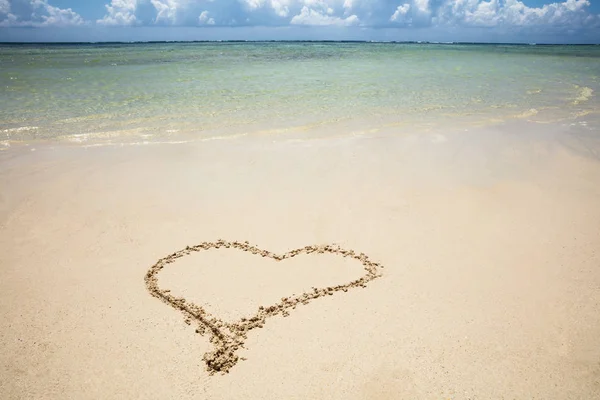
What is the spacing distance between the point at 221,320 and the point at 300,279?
35.0 inches

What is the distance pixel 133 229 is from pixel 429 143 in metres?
5.87

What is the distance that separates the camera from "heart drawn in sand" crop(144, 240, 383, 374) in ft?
9.98

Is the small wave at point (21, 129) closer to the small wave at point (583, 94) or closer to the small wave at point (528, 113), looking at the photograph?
the small wave at point (528, 113)

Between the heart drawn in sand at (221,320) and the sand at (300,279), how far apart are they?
0.07 ft

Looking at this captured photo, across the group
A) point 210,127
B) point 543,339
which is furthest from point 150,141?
point 543,339

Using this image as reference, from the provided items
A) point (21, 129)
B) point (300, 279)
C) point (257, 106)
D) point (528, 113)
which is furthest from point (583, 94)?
point (21, 129)

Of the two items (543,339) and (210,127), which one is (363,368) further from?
(210,127)

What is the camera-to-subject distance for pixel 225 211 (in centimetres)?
512

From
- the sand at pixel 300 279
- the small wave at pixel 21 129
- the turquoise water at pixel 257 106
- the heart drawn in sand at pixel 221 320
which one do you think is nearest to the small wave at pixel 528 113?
the turquoise water at pixel 257 106

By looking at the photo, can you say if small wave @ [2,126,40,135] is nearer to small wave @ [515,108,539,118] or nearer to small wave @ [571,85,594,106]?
small wave @ [515,108,539,118]

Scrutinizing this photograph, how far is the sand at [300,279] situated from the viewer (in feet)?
9.52

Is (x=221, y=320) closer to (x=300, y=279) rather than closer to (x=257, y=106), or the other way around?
(x=300, y=279)

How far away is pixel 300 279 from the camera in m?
3.88

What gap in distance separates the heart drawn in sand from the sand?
0.8 inches
